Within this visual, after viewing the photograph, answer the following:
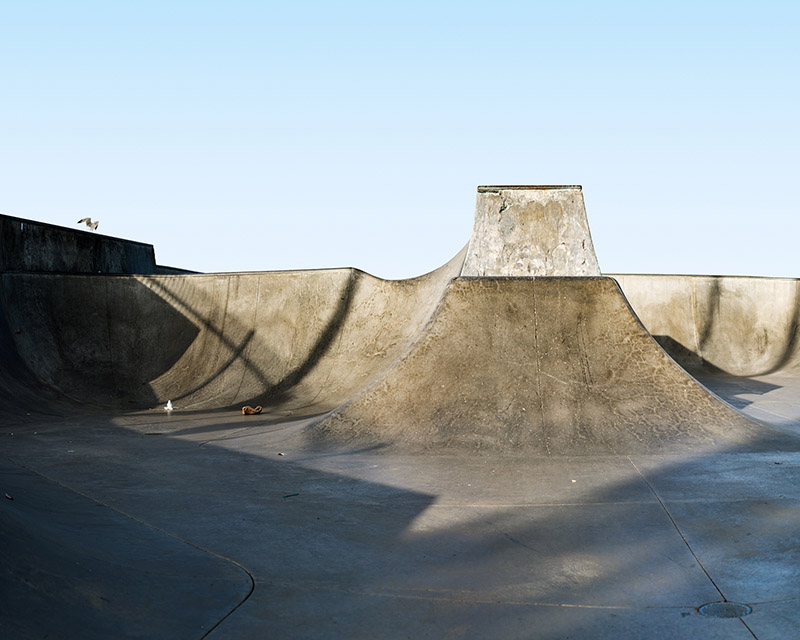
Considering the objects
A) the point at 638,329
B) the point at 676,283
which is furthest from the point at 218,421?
the point at 676,283

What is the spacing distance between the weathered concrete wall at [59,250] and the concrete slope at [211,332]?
845 millimetres

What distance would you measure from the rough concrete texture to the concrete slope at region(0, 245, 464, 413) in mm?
2864

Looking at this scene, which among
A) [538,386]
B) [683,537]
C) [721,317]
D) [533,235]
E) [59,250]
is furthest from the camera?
[721,317]

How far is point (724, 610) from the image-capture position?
3320 mm

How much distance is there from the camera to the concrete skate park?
3379mm

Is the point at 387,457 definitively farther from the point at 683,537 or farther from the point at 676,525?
the point at 683,537

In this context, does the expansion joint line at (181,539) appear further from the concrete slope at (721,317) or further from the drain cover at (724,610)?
the concrete slope at (721,317)

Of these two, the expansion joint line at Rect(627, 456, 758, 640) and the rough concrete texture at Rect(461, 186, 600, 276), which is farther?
the rough concrete texture at Rect(461, 186, 600, 276)

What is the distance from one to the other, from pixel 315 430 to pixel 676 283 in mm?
12916

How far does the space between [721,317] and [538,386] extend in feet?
39.6

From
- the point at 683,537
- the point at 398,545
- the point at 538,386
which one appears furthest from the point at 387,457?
the point at 683,537

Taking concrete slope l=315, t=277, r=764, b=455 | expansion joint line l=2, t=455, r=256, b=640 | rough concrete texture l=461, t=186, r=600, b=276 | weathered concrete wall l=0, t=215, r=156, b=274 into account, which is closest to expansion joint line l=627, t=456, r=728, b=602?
concrete slope l=315, t=277, r=764, b=455

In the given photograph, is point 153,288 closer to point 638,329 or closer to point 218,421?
point 218,421

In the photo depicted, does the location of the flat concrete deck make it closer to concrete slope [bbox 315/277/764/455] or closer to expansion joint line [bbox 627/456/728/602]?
expansion joint line [bbox 627/456/728/602]
